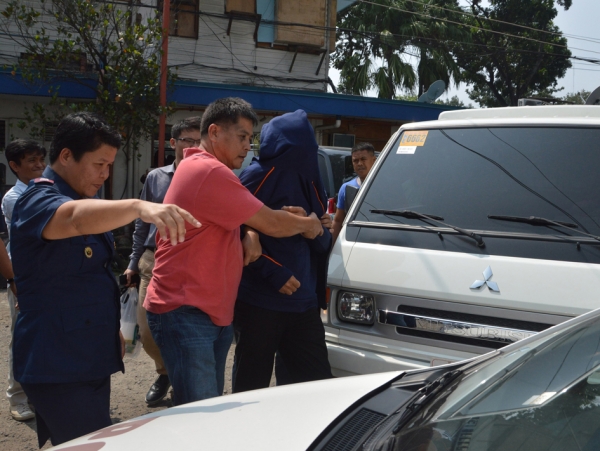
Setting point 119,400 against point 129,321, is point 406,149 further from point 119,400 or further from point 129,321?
point 119,400

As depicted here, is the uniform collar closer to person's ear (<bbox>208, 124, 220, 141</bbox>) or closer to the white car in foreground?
person's ear (<bbox>208, 124, 220, 141</bbox>)

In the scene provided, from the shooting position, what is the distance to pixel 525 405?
1.62 m

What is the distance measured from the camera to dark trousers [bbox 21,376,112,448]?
225 cm

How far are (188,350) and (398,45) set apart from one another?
22086mm

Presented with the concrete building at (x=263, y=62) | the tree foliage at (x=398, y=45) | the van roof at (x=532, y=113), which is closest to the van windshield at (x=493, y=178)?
the van roof at (x=532, y=113)

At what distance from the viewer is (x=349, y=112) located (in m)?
14.8

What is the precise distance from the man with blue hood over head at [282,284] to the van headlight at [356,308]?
0.65 ft

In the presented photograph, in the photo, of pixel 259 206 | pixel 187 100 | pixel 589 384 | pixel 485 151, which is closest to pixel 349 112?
pixel 187 100

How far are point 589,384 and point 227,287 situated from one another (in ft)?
4.83

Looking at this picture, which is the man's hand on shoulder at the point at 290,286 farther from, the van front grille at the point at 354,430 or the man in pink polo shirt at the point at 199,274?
the van front grille at the point at 354,430

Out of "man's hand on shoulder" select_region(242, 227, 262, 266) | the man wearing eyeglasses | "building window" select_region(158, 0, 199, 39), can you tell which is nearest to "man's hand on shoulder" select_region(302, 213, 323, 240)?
"man's hand on shoulder" select_region(242, 227, 262, 266)

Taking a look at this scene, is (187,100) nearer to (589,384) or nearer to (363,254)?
(363,254)

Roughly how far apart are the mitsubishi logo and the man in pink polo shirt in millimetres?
1013

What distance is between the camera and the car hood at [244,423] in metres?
1.70
